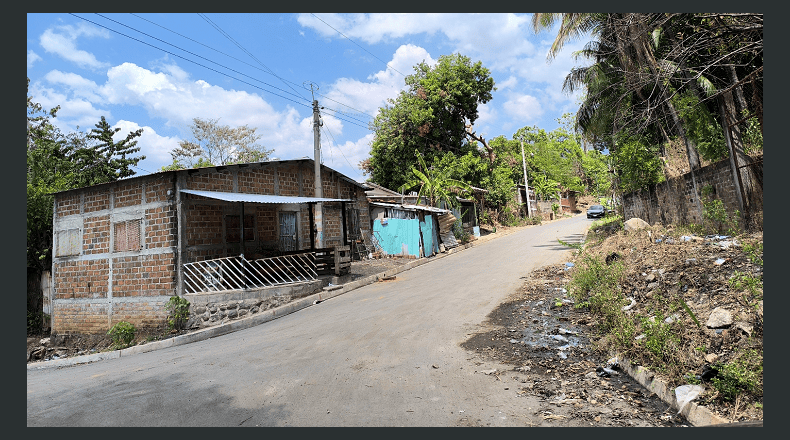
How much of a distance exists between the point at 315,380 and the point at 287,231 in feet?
32.0

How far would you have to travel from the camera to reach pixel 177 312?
10453 millimetres

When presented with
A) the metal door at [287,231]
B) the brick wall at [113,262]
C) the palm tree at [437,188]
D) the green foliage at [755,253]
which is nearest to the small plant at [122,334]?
the brick wall at [113,262]

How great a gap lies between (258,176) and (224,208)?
164 cm

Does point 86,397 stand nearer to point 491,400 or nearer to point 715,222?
point 491,400

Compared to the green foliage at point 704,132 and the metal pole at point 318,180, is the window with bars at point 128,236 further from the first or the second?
the green foliage at point 704,132

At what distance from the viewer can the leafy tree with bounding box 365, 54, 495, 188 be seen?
3041 centimetres

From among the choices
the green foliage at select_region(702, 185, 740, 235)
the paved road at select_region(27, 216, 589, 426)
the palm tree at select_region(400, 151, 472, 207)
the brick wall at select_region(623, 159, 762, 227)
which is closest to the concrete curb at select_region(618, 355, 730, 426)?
the paved road at select_region(27, 216, 589, 426)

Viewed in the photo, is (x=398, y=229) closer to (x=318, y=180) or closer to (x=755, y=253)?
(x=318, y=180)

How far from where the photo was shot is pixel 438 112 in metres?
30.8

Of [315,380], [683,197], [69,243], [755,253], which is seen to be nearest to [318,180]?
[69,243]

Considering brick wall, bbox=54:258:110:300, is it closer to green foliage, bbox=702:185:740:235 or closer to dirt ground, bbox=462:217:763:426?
dirt ground, bbox=462:217:763:426

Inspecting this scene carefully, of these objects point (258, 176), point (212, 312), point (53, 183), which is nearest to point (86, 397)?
point (212, 312)

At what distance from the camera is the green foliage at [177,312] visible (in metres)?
10.4

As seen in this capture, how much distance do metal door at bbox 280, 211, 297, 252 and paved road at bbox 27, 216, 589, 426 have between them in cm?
489
